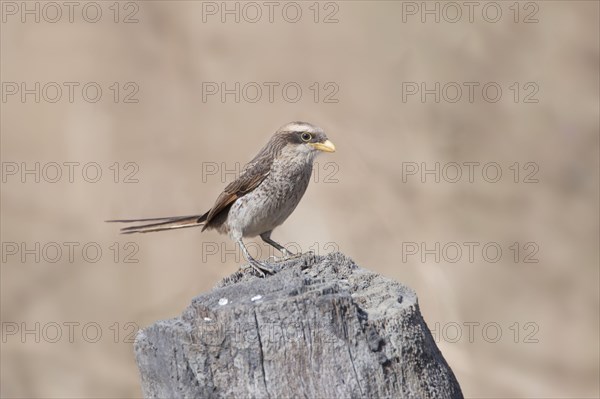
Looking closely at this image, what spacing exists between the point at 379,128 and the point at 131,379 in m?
3.00

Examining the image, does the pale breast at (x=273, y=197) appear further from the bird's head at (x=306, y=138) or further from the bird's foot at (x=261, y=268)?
the bird's foot at (x=261, y=268)

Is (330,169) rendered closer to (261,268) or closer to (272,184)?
(272,184)

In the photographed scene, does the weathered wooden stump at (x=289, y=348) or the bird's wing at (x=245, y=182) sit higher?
the bird's wing at (x=245, y=182)

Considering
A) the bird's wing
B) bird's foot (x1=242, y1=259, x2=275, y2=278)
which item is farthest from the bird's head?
bird's foot (x1=242, y1=259, x2=275, y2=278)

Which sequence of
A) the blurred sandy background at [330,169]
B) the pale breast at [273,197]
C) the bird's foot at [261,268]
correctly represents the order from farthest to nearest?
the blurred sandy background at [330,169] → the pale breast at [273,197] → the bird's foot at [261,268]

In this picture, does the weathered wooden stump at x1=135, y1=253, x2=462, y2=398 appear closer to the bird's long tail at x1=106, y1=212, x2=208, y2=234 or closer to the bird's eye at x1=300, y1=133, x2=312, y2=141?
the bird's eye at x1=300, y1=133, x2=312, y2=141

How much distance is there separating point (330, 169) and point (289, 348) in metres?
5.64

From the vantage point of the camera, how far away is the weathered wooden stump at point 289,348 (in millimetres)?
3580

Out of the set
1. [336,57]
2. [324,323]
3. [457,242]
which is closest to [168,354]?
[324,323]

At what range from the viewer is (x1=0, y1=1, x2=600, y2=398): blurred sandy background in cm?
862

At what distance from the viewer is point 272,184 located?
6828 mm

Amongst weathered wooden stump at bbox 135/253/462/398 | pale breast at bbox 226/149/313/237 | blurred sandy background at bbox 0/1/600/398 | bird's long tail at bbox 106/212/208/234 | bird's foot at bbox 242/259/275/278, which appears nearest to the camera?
weathered wooden stump at bbox 135/253/462/398

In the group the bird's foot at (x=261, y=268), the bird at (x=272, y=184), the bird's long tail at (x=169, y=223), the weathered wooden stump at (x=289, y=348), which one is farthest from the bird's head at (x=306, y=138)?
the weathered wooden stump at (x=289, y=348)

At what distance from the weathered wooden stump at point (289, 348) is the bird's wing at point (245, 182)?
304 centimetres
